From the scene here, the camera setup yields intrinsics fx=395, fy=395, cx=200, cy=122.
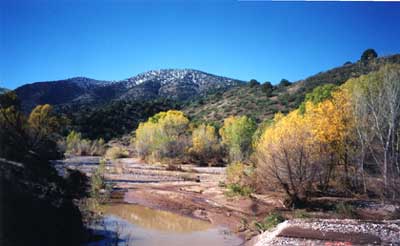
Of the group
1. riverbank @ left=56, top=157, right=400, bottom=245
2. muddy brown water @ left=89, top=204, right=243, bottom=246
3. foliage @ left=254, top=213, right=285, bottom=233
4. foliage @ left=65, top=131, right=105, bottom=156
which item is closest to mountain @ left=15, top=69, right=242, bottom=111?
foliage @ left=65, top=131, right=105, bottom=156

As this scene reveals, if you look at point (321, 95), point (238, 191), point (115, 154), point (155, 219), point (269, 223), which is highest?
point (321, 95)

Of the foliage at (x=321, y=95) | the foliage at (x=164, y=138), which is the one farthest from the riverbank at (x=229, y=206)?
the foliage at (x=164, y=138)

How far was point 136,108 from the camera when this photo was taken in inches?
3627

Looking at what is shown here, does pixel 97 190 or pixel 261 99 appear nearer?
pixel 97 190

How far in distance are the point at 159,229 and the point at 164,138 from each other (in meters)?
33.4

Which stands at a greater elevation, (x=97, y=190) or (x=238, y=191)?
(x=97, y=190)

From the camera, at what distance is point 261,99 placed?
253 ft

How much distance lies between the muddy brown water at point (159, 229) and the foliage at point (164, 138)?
94.9 ft

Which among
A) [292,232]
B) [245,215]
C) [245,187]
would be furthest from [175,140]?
[292,232]

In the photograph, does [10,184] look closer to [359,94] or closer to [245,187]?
[245,187]

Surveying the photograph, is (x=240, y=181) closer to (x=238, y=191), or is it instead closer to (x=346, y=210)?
(x=238, y=191)

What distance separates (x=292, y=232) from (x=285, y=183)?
761cm

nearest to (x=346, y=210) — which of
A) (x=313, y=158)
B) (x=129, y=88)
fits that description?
(x=313, y=158)

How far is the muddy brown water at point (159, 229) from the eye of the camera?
15125mm
